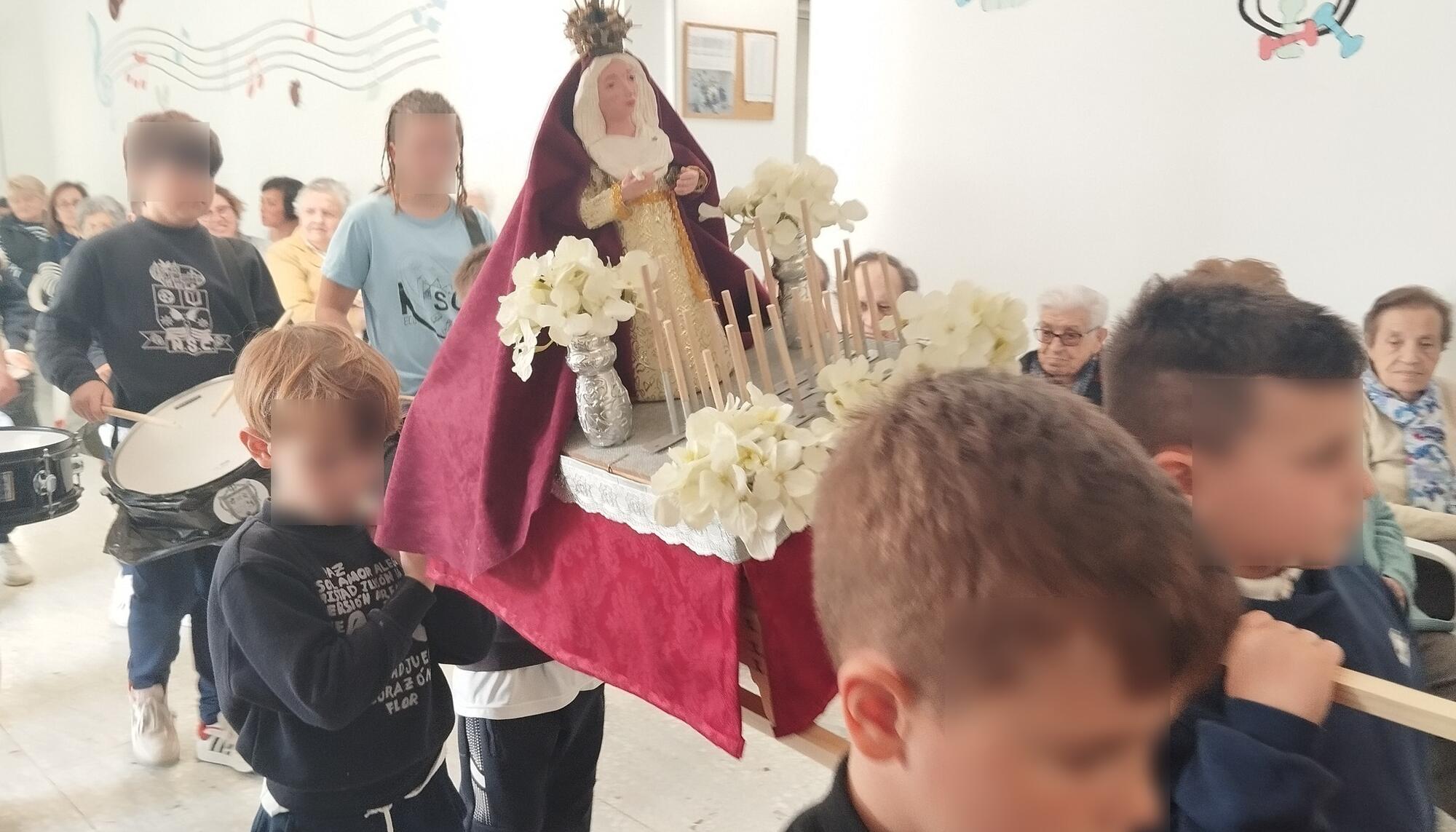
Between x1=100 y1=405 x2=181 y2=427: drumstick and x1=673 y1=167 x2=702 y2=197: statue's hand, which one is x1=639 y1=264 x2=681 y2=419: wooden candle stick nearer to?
x1=673 y1=167 x2=702 y2=197: statue's hand

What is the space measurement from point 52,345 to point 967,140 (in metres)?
2.13

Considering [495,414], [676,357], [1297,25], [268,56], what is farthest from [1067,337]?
[268,56]

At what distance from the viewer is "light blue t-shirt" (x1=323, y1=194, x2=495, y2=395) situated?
2.01 metres

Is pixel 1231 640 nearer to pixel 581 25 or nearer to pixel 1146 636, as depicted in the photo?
pixel 1146 636

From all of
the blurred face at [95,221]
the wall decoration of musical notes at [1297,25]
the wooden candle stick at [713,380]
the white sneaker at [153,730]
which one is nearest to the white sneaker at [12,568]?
the blurred face at [95,221]

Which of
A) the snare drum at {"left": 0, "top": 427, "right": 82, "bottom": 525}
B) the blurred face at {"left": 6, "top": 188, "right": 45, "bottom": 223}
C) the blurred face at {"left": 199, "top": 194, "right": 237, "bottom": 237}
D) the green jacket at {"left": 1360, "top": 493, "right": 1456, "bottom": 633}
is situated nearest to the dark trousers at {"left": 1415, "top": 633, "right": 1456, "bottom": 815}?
the green jacket at {"left": 1360, "top": 493, "right": 1456, "bottom": 633}

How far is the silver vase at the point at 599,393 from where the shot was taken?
1070 mm

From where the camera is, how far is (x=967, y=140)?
2625mm

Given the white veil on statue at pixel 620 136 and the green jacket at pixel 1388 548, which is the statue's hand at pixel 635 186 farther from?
the green jacket at pixel 1388 548

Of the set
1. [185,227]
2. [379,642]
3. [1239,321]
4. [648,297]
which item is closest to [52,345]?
[185,227]

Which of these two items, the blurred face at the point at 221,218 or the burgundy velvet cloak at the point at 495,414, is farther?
the blurred face at the point at 221,218

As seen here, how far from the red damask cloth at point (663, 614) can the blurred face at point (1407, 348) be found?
1.54 metres

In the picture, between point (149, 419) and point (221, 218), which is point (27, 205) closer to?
point (221, 218)

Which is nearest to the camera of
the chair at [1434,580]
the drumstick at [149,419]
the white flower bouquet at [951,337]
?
the white flower bouquet at [951,337]
